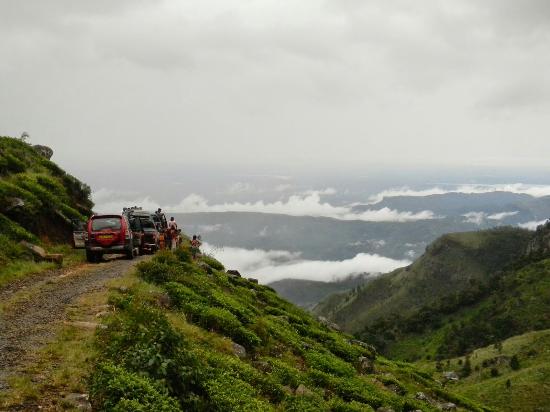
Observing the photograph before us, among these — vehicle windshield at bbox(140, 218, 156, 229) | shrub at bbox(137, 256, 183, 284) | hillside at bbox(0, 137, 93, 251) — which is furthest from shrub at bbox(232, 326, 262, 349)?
vehicle windshield at bbox(140, 218, 156, 229)

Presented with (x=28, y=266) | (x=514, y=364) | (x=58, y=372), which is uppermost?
(x=28, y=266)

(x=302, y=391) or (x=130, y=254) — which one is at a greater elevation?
(x=130, y=254)

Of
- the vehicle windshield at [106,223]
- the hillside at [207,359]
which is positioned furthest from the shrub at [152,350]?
the vehicle windshield at [106,223]

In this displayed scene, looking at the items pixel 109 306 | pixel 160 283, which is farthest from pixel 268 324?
pixel 109 306

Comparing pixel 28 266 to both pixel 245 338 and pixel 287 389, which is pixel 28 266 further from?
pixel 287 389

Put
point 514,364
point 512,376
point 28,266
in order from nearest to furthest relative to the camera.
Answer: point 28,266
point 512,376
point 514,364

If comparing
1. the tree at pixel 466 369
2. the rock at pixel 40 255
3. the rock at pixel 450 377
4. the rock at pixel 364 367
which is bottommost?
the tree at pixel 466 369

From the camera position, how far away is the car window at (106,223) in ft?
93.7

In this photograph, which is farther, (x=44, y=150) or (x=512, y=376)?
(x=512, y=376)

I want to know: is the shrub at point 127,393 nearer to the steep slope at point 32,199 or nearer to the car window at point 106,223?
the steep slope at point 32,199

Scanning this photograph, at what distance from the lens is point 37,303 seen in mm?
16688

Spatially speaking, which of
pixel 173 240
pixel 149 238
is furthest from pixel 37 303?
pixel 173 240

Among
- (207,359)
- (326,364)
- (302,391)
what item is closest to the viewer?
(207,359)

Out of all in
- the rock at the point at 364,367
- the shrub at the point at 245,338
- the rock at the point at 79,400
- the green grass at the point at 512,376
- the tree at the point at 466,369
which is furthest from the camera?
the tree at the point at 466,369
